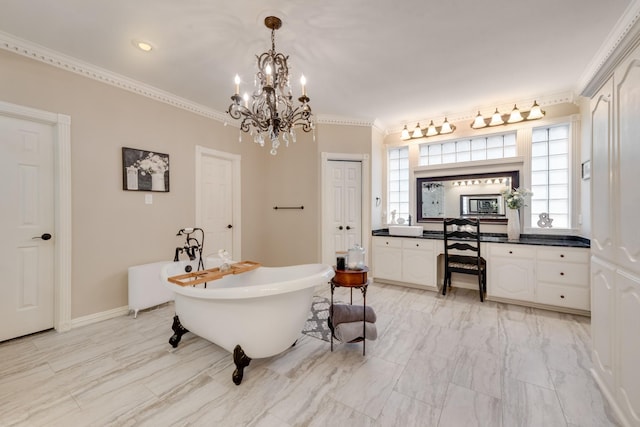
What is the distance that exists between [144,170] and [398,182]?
3.77 meters

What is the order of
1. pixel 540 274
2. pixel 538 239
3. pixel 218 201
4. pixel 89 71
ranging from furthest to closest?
pixel 218 201, pixel 538 239, pixel 540 274, pixel 89 71

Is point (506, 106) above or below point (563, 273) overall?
above

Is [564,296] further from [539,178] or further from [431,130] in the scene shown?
[431,130]

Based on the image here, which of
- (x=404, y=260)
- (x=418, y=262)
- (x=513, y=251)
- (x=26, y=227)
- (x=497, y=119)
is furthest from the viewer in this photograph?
(x=404, y=260)

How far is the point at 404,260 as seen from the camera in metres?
3.80

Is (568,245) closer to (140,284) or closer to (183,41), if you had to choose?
(183,41)

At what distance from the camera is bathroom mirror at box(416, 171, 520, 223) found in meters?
3.64

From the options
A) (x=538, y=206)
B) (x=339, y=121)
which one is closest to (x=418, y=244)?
(x=538, y=206)

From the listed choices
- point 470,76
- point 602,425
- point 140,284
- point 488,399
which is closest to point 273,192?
point 140,284

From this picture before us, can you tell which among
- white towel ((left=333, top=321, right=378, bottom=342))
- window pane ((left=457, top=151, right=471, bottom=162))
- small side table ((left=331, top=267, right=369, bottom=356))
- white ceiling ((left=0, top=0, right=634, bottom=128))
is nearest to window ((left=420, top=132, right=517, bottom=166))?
window pane ((left=457, top=151, right=471, bottom=162))

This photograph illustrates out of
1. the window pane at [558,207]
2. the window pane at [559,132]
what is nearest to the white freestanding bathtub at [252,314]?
the window pane at [558,207]

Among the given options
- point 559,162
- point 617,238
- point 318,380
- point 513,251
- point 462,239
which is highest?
point 559,162

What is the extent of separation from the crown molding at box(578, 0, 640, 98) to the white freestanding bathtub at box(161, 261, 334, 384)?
6.91 feet

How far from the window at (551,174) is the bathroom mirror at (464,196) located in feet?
0.83
